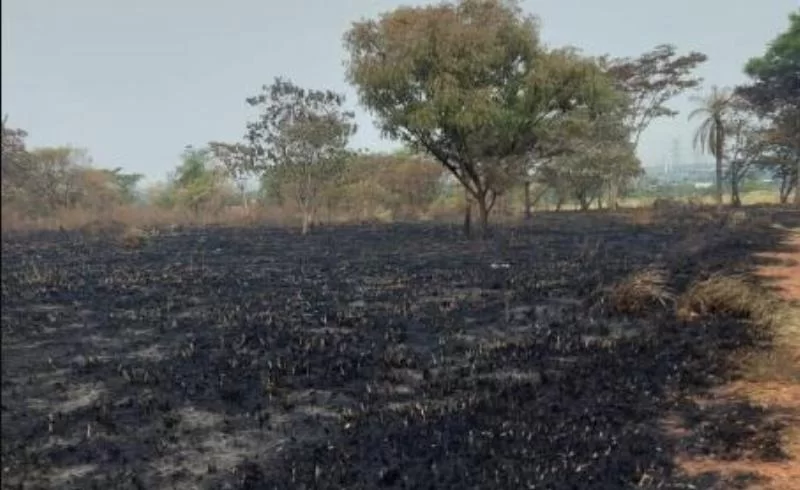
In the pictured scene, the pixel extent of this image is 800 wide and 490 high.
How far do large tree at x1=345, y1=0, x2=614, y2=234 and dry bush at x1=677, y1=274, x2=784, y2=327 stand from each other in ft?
39.7

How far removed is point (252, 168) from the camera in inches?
1614

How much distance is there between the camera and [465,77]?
935 inches

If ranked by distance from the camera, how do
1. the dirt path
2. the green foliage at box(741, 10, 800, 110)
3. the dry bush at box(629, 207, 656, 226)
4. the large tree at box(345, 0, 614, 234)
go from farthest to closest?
the green foliage at box(741, 10, 800, 110) → the dry bush at box(629, 207, 656, 226) → the large tree at box(345, 0, 614, 234) → the dirt path

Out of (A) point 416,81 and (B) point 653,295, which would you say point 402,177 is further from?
(B) point 653,295

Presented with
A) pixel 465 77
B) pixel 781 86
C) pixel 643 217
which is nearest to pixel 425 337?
pixel 465 77

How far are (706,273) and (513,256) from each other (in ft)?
22.9

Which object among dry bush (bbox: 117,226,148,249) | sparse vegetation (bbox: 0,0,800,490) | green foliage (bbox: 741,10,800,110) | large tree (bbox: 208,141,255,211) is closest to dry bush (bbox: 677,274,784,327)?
sparse vegetation (bbox: 0,0,800,490)

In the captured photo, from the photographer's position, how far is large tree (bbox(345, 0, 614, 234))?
23297 mm

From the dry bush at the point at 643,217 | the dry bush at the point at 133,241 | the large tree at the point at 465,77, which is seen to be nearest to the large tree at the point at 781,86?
the dry bush at the point at 643,217

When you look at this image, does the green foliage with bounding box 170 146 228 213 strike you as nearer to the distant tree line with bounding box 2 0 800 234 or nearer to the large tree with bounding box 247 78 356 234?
the distant tree line with bounding box 2 0 800 234

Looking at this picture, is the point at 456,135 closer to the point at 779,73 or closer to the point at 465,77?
the point at 465,77

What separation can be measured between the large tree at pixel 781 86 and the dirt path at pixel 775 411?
40.6 metres

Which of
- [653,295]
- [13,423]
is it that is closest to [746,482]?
[13,423]

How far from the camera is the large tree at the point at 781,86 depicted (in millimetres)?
47000
